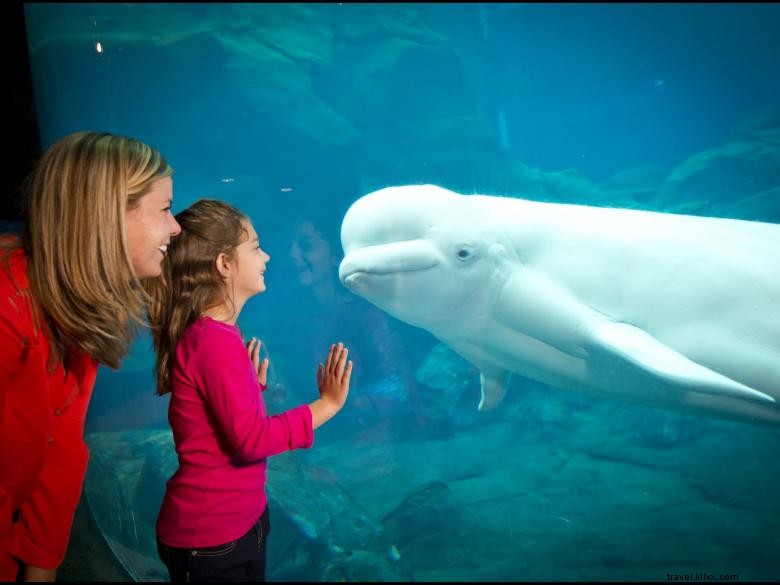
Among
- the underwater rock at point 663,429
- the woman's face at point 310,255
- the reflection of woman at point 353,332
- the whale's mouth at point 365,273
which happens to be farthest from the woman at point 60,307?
the underwater rock at point 663,429

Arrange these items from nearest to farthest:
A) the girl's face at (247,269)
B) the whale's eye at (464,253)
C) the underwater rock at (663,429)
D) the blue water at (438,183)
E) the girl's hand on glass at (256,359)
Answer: the girl's face at (247,269)
the girl's hand on glass at (256,359)
the whale's eye at (464,253)
the blue water at (438,183)
the underwater rock at (663,429)

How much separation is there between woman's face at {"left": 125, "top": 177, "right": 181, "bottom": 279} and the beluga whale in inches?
63.0

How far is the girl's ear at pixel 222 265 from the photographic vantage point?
2154 mm

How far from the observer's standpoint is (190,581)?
77.5 inches

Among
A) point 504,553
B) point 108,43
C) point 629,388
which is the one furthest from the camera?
point 108,43

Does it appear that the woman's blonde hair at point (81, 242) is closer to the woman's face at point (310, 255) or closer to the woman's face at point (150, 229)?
the woman's face at point (150, 229)

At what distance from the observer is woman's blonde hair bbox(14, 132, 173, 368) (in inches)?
67.9

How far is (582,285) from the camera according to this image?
356 centimetres

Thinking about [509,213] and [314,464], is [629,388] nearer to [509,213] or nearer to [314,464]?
[509,213]

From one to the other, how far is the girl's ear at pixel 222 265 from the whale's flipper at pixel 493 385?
8.36ft

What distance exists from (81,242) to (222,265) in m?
0.54

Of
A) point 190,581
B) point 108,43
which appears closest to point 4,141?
point 108,43

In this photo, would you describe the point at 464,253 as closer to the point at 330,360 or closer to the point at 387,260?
the point at 387,260

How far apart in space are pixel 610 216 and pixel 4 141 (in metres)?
4.72
